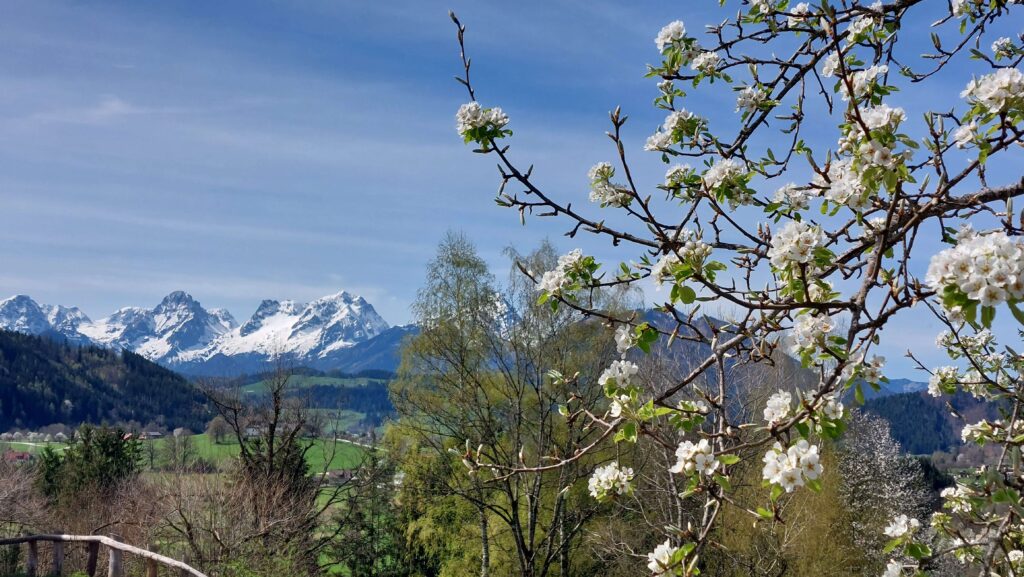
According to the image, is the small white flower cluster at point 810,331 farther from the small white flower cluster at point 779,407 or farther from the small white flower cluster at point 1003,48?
the small white flower cluster at point 1003,48

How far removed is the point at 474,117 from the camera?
7.70 ft

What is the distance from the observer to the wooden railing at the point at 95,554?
292 inches

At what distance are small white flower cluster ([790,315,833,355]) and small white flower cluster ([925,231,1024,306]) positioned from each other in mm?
526

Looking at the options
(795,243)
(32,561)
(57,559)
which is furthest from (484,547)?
(795,243)

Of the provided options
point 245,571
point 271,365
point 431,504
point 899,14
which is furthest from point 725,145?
point 271,365

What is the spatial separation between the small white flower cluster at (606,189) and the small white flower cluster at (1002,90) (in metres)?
1.01

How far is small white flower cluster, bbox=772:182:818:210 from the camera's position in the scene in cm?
221

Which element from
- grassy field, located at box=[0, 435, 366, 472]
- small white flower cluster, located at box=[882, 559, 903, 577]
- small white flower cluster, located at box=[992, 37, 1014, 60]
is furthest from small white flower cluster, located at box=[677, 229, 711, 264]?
grassy field, located at box=[0, 435, 366, 472]

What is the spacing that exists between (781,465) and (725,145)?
127cm

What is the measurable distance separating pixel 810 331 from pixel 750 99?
110 cm

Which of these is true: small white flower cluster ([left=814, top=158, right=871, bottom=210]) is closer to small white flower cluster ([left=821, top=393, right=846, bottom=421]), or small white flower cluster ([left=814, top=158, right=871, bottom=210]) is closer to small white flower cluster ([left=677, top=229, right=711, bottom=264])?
small white flower cluster ([left=677, top=229, right=711, bottom=264])

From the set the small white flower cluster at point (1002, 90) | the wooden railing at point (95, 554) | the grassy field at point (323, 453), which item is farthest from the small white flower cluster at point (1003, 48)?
the grassy field at point (323, 453)

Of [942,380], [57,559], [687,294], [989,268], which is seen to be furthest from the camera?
[57,559]

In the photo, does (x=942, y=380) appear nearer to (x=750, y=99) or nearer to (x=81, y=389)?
(x=750, y=99)
